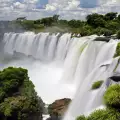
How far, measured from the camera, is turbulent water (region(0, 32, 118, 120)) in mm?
22344

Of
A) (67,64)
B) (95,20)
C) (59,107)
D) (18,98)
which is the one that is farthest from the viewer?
(95,20)

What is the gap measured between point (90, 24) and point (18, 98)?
34.6 metres

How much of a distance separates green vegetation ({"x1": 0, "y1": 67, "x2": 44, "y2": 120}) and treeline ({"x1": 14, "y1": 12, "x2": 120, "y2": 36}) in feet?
57.1

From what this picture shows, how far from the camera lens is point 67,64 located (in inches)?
1469

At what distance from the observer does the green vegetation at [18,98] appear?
23.0m

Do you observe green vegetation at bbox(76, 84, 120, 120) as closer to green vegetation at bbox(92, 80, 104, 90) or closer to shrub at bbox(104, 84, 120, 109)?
shrub at bbox(104, 84, 120, 109)

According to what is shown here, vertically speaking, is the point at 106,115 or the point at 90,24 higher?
the point at 90,24

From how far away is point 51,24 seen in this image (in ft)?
244

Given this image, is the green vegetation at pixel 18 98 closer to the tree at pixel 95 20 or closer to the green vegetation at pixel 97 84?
the green vegetation at pixel 97 84

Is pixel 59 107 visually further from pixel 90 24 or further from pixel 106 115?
pixel 90 24

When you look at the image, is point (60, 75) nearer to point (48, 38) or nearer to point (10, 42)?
point (48, 38)

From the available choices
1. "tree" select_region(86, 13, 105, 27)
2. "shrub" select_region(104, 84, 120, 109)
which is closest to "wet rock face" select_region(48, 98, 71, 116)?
"shrub" select_region(104, 84, 120, 109)

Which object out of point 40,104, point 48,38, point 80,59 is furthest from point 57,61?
point 40,104

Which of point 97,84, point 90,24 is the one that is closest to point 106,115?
point 97,84
